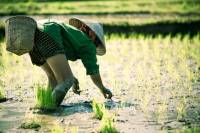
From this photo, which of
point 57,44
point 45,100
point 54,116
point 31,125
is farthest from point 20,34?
point 31,125

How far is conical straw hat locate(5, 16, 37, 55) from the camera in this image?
16.7 ft

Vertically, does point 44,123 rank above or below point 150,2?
below

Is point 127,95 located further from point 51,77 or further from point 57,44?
point 57,44

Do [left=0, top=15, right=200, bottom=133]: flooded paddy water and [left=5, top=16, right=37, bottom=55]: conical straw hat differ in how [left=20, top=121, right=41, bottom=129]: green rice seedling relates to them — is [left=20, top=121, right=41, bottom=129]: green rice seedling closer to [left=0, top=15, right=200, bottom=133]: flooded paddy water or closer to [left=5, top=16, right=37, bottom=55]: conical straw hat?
[left=0, top=15, right=200, bottom=133]: flooded paddy water

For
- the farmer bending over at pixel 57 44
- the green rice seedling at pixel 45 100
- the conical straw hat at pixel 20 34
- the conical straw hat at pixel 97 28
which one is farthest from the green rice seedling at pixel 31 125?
the conical straw hat at pixel 97 28

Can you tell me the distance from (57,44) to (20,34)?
41cm

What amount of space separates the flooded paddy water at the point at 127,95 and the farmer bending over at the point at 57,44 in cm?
37

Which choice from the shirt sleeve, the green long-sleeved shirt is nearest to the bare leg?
the green long-sleeved shirt

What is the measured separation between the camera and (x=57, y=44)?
525 centimetres

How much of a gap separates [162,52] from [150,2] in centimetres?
1288

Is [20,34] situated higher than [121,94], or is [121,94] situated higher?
[20,34]

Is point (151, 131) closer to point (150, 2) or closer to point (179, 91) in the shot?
point (179, 91)

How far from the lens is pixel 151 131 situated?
4.21 meters

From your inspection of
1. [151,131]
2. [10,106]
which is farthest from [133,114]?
[10,106]
